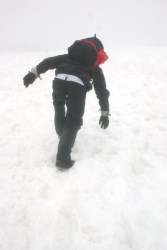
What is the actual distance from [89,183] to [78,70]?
1610 millimetres

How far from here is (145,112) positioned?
17.7 ft

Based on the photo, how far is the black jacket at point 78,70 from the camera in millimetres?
3223

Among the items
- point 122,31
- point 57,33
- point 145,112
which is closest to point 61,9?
point 122,31

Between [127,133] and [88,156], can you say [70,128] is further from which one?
[127,133]

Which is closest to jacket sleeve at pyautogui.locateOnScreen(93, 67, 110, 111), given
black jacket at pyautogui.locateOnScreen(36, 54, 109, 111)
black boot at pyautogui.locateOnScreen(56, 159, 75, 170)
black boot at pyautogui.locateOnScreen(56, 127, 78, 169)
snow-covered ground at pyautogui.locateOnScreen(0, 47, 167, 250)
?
black jacket at pyautogui.locateOnScreen(36, 54, 109, 111)

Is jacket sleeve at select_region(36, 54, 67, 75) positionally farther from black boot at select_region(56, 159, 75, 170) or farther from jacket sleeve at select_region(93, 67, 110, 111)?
black boot at select_region(56, 159, 75, 170)

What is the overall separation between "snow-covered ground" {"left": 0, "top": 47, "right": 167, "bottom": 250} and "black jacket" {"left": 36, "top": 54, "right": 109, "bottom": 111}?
38.7 inches

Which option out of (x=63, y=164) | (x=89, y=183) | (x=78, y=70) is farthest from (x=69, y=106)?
(x=89, y=183)

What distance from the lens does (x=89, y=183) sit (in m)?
3.32

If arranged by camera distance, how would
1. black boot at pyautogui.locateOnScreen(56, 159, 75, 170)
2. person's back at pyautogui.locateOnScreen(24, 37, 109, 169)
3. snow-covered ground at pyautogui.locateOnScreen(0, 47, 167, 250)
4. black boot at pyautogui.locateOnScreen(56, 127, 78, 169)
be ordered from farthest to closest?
black boot at pyautogui.locateOnScreen(56, 159, 75, 170) < black boot at pyautogui.locateOnScreen(56, 127, 78, 169) < person's back at pyautogui.locateOnScreen(24, 37, 109, 169) < snow-covered ground at pyautogui.locateOnScreen(0, 47, 167, 250)

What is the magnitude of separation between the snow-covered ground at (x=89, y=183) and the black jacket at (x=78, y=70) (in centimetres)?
98

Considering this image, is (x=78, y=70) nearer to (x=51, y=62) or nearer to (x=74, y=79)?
(x=74, y=79)

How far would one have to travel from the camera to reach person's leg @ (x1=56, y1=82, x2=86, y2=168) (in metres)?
3.28

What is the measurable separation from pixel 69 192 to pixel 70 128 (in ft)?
2.98
